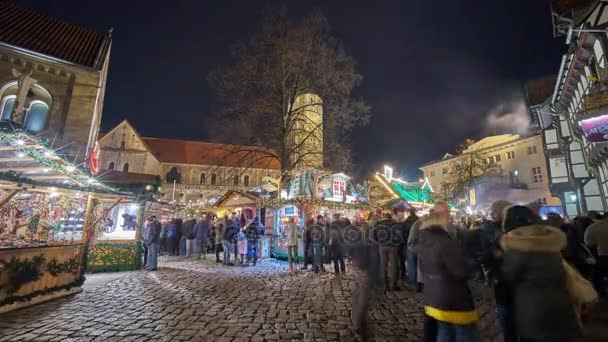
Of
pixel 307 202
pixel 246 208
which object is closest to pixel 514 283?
pixel 307 202

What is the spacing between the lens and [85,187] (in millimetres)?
7648

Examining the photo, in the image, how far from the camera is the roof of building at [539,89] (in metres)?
23.1

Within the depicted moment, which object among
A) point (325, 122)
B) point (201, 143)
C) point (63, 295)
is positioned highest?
point (201, 143)

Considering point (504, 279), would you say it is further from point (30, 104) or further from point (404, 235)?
point (30, 104)

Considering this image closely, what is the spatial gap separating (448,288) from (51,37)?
73.8 feet

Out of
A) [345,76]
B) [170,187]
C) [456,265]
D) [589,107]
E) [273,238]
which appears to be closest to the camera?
[456,265]

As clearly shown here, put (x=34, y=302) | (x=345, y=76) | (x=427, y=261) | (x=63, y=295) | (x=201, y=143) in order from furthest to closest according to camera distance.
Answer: (x=201, y=143) < (x=345, y=76) < (x=63, y=295) < (x=34, y=302) < (x=427, y=261)

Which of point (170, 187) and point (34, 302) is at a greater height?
point (170, 187)

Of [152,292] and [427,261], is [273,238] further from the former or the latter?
[427,261]

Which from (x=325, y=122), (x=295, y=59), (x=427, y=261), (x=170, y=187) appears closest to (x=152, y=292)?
(x=427, y=261)

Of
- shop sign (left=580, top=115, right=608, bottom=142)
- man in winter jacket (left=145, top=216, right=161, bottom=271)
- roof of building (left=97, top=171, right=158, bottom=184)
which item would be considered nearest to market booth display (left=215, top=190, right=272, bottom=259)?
man in winter jacket (left=145, top=216, right=161, bottom=271)

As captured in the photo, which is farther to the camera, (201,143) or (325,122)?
(201,143)

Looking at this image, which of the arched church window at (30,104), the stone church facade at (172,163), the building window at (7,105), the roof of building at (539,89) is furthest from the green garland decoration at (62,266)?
the stone church facade at (172,163)

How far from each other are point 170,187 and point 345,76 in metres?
43.6
